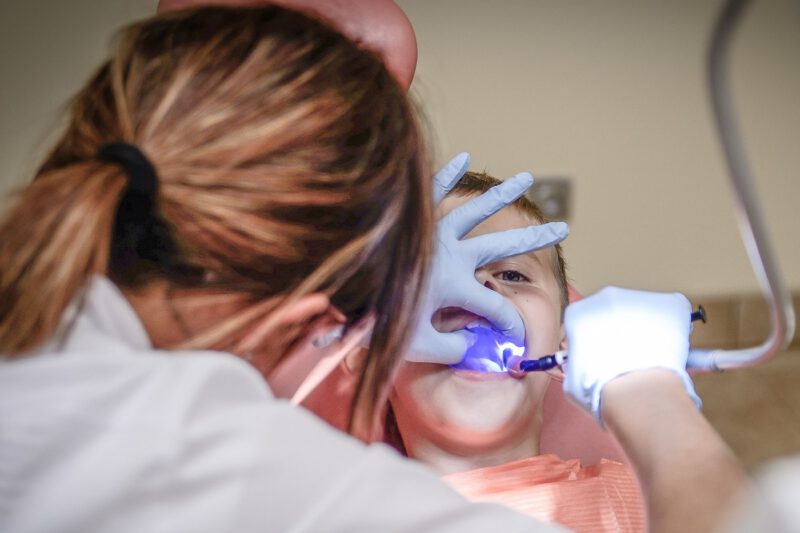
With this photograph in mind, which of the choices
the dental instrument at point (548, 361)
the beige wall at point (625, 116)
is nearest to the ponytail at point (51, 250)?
the dental instrument at point (548, 361)

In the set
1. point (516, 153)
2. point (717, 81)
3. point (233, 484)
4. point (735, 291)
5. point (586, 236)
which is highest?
point (717, 81)

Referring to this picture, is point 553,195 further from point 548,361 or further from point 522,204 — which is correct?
point 548,361

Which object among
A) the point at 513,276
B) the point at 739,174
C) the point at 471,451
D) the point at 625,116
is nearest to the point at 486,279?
the point at 513,276

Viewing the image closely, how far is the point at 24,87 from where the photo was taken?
1.48 m

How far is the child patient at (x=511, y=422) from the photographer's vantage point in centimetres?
110

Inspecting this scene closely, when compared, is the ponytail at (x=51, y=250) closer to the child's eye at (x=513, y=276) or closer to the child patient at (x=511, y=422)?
the child patient at (x=511, y=422)

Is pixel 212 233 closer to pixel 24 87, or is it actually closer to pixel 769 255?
pixel 769 255

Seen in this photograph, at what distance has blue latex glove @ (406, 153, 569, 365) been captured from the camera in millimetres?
1001

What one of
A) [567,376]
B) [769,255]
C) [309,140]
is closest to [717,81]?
[769,255]

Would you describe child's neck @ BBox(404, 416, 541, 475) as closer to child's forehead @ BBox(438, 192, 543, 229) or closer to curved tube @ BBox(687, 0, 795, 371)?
child's forehead @ BBox(438, 192, 543, 229)

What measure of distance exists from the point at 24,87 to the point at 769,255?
55.2 inches

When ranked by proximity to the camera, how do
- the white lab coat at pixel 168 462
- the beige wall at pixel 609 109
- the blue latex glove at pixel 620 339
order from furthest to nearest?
the beige wall at pixel 609 109 < the blue latex glove at pixel 620 339 < the white lab coat at pixel 168 462

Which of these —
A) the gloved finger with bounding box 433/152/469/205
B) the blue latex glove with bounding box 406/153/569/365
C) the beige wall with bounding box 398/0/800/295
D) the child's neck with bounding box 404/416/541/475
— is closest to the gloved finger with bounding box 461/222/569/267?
the blue latex glove with bounding box 406/153/569/365

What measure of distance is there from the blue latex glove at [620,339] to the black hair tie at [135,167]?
1.73 feet
